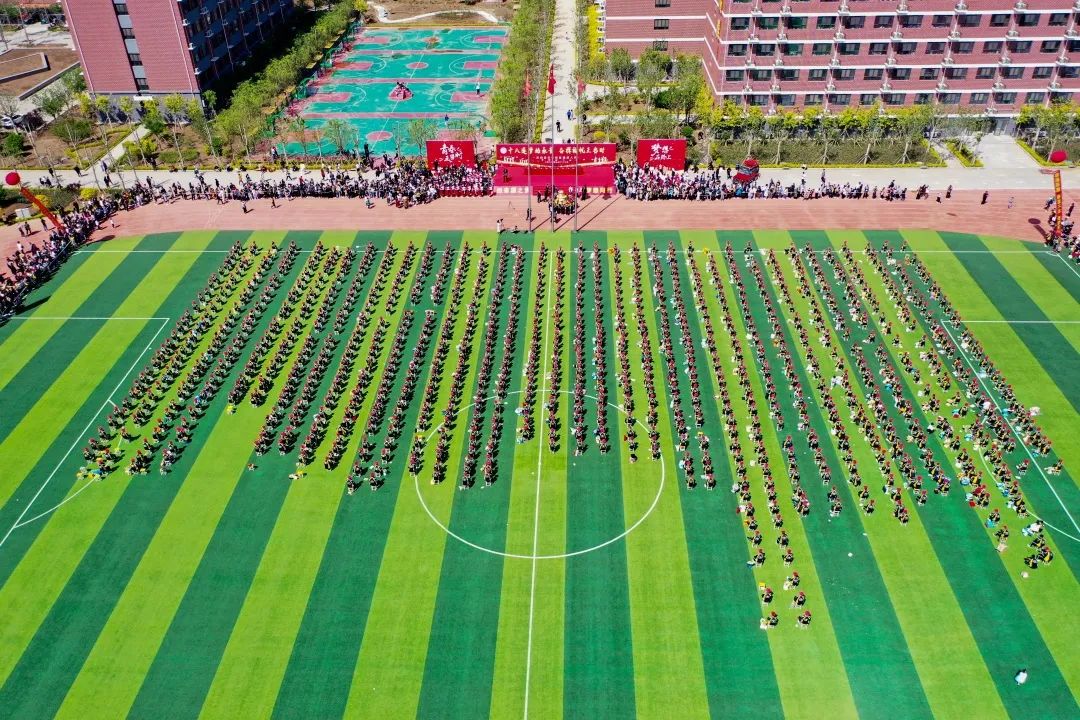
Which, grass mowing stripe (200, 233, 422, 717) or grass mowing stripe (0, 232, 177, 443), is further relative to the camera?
grass mowing stripe (0, 232, 177, 443)

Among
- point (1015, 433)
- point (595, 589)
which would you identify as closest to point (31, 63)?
point (595, 589)

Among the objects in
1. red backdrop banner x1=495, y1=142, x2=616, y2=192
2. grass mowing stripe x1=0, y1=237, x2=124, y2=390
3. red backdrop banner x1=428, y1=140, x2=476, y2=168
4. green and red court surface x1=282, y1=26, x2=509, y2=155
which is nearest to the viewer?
grass mowing stripe x1=0, y1=237, x2=124, y2=390

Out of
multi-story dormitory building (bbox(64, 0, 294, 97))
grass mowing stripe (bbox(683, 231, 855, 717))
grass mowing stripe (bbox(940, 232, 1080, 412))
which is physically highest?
multi-story dormitory building (bbox(64, 0, 294, 97))

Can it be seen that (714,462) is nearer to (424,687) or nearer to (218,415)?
(424,687)

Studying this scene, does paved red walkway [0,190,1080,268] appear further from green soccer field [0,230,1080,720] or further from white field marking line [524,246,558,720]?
white field marking line [524,246,558,720]

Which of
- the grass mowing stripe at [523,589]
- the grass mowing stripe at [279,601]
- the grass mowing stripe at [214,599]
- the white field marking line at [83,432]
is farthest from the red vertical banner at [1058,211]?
the white field marking line at [83,432]

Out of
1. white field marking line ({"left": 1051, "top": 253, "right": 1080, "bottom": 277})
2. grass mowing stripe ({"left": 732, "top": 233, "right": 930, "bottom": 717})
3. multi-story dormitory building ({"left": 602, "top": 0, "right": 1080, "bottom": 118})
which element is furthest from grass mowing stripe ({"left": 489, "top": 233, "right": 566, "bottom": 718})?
multi-story dormitory building ({"left": 602, "top": 0, "right": 1080, "bottom": 118})
